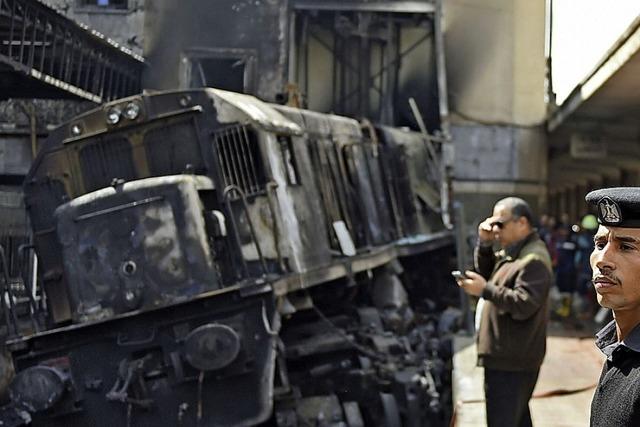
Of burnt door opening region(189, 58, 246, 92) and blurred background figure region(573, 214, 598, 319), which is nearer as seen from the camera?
blurred background figure region(573, 214, 598, 319)

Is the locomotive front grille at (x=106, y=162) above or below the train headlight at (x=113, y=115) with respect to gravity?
below

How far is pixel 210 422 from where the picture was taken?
326 inches

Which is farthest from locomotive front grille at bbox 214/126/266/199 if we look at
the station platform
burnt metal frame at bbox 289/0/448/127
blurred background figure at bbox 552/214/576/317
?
burnt metal frame at bbox 289/0/448/127

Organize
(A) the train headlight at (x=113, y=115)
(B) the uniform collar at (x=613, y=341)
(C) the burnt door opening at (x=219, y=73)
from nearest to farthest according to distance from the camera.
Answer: (B) the uniform collar at (x=613, y=341) < (A) the train headlight at (x=113, y=115) < (C) the burnt door opening at (x=219, y=73)

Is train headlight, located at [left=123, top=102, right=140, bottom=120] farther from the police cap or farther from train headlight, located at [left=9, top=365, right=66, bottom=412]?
the police cap

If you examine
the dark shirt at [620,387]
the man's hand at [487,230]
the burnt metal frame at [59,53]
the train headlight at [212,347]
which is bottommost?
the train headlight at [212,347]

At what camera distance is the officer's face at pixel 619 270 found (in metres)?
2.93

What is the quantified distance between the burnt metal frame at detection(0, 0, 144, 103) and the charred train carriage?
2.39 meters

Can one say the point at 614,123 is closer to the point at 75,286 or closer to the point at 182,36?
the point at 182,36

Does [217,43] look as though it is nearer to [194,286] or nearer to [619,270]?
[194,286]

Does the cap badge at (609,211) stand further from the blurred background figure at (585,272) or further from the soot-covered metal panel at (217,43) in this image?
the soot-covered metal panel at (217,43)

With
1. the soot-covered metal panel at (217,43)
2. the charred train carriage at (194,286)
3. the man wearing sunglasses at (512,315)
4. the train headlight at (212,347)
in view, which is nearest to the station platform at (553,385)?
the charred train carriage at (194,286)

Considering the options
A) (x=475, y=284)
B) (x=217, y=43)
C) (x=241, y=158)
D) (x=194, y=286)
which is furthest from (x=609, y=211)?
(x=217, y=43)

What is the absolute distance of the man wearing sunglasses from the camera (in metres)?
5.68
